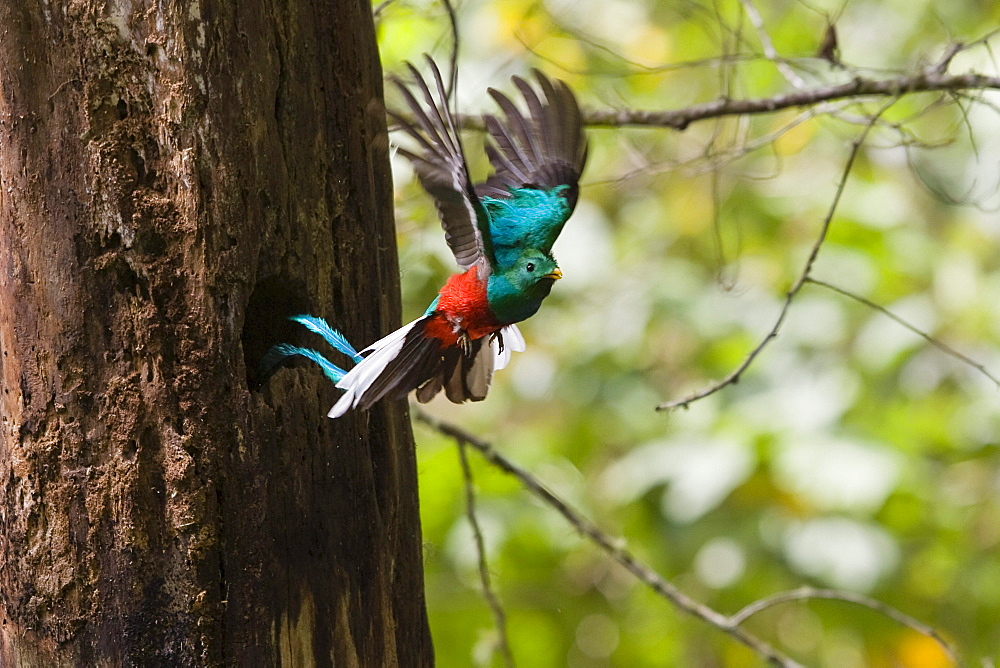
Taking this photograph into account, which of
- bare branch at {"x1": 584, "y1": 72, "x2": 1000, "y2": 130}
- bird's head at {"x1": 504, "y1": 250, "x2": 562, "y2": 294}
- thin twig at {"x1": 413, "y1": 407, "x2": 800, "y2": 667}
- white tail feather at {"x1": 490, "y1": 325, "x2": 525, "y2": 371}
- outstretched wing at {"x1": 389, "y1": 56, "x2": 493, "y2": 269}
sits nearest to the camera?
outstretched wing at {"x1": 389, "y1": 56, "x2": 493, "y2": 269}

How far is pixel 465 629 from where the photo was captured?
3598mm

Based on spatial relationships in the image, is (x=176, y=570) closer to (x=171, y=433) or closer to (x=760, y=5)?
(x=171, y=433)


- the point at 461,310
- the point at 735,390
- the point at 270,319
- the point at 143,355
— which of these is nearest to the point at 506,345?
the point at 461,310

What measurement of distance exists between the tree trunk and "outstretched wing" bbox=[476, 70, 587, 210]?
0.39 metres

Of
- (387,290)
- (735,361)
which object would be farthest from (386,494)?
(735,361)

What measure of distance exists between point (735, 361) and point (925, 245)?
112 cm

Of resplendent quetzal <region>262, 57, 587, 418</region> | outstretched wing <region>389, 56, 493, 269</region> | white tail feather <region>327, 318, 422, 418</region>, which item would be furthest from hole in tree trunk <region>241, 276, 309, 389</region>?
outstretched wing <region>389, 56, 493, 269</region>

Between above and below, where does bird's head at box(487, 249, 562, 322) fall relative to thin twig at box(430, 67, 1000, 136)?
below

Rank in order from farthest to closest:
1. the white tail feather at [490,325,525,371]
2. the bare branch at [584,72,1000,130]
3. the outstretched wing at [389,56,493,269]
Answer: the bare branch at [584,72,1000,130]
the white tail feather at [490,325,525,371]
the outstretched wing at [389,56,493,269]

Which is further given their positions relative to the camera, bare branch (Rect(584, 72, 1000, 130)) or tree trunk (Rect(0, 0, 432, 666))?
bare branch (Rect(584, 72, 1000, 130))

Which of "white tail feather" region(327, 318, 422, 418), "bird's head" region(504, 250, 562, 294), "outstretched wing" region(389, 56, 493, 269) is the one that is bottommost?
"white tail feather" region(327, 318, 422, 418)

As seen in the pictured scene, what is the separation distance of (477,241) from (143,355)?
0.52 metres

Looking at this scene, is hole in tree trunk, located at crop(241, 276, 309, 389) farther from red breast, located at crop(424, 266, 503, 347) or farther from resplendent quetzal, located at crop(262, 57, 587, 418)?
red breast, located at crop(424, 266, 503, 347)

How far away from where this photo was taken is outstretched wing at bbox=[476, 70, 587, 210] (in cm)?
156
